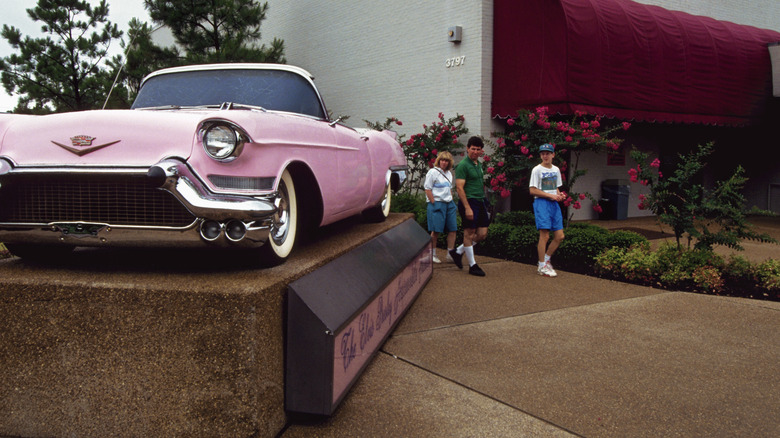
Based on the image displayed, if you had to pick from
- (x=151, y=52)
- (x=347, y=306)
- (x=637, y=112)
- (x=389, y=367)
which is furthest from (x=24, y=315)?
(x=151, y=52)

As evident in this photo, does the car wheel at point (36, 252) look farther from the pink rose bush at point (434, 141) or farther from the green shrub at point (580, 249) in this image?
the pink rose bush at point (434, 141)

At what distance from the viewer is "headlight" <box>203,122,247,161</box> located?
111 inches

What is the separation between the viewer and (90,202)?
2.83 metres

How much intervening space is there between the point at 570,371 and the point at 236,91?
10.1ft

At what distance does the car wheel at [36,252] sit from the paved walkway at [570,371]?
1794 millimetres

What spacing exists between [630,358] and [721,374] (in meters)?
0.56

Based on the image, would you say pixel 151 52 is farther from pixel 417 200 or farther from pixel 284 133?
pixel 284 133

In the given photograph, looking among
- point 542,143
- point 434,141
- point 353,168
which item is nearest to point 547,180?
point 542,143

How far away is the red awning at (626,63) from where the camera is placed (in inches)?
401

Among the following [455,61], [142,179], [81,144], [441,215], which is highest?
[455,61]

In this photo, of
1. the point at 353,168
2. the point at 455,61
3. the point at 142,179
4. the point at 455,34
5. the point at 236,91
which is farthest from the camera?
the point at 455,61

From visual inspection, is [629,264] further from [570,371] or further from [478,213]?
[570,371]

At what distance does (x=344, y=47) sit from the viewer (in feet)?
52.3

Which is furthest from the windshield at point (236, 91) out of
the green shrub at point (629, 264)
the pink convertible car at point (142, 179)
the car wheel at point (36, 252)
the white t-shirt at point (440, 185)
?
the green shrub at point (629, 264)
